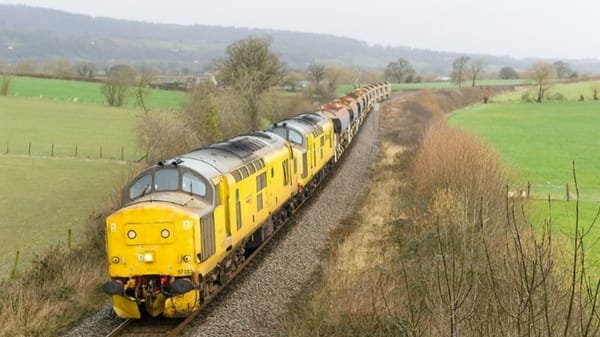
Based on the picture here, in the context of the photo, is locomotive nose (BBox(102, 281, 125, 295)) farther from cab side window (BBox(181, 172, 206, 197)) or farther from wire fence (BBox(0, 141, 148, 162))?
wire fence (BBox(0, 141, 148, 162))

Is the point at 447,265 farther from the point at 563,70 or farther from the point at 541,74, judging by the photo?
the point at 563,70

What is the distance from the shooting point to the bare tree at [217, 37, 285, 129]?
67.2m

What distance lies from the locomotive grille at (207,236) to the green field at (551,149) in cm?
778

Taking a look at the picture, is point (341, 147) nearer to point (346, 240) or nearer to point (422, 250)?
point (346, 240)

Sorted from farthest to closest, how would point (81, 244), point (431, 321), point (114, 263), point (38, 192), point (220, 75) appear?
point (220, 75), point (38, 192), point (81, 244), point (114, 263), point (431, 321)

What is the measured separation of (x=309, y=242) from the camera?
2373 centimetres

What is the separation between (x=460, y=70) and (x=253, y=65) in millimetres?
105072

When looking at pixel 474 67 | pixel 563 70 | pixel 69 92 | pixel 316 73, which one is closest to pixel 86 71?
pixel 69 92

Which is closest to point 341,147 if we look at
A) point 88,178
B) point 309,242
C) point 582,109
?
point 88,178

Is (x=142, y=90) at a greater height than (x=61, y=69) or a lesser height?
lesser

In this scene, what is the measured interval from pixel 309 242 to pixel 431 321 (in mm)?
13621

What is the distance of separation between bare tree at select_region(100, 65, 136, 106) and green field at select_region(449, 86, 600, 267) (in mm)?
49173

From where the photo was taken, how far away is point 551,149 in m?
55.1

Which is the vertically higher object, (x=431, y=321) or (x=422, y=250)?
(x=431, y=321)
